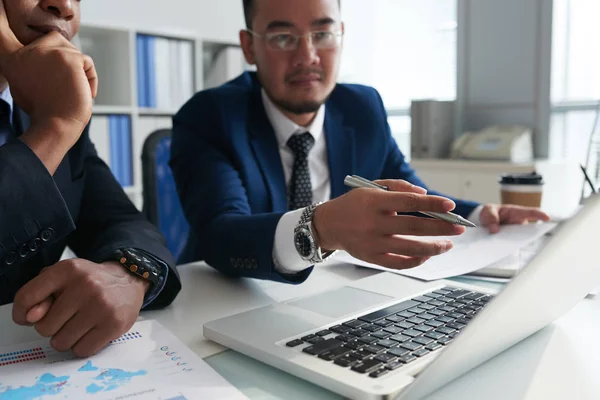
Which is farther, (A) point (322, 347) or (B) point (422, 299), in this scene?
(B) point (422, 299)

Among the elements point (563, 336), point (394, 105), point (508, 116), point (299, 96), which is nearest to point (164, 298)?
point (563, 336)

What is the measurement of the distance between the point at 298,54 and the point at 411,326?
91 cm

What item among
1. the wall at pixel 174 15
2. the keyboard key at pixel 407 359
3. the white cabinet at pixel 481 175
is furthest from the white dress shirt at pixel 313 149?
the wall at pixel 174 15

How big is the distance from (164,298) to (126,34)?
2473 millimetres

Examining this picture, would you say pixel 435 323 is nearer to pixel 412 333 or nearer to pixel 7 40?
pixel 412 333

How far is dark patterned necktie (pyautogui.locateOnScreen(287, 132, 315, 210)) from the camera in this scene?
1.36 meters

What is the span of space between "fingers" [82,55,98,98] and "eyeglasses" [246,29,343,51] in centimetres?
62

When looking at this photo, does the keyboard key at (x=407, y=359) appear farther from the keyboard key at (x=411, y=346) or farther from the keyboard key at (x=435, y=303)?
the keyboard key at (x=435, y=303)

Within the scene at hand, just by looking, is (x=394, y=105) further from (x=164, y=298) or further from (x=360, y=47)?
(x=164, y=298)

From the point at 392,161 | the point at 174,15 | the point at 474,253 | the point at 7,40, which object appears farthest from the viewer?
the point at 174,15

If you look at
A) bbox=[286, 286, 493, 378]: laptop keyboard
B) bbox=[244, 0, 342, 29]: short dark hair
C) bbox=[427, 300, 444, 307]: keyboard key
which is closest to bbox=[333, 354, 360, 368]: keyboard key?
bbox=[286, 286, 493, 378]: laptop keyboard

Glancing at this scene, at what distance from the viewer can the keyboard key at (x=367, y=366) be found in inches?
20.6

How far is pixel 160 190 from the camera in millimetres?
1774

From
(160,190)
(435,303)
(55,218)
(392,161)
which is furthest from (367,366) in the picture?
(160,190)
